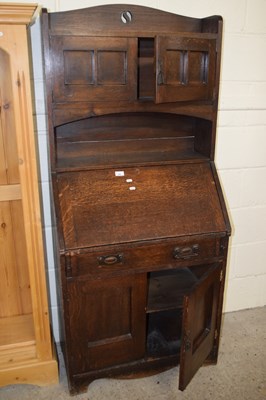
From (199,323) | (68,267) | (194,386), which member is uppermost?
(68,267)

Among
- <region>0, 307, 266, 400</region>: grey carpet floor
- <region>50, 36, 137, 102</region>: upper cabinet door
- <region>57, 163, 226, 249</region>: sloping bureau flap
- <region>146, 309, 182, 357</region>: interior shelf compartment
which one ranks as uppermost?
<region>50, 36, 137, 102</region>: upper cabinet door

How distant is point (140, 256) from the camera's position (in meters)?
1.65

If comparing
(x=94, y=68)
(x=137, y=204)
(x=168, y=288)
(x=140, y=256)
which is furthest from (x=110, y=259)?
(x=94, y=68)

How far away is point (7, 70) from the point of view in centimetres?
158

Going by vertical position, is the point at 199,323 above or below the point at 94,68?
below

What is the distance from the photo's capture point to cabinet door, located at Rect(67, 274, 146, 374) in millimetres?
1649

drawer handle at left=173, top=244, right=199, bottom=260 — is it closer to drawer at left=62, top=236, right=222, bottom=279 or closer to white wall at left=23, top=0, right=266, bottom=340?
drawer at left=62, top=236, right=222, bottom=279

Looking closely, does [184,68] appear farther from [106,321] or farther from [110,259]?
[106,321]

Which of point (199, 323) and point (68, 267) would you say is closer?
point (68, 267)

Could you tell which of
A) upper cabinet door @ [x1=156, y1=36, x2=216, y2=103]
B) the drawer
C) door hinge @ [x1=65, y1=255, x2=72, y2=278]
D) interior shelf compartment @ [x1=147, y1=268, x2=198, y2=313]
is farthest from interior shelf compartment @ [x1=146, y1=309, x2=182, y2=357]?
upper cabinet door @ [x1=156, y1=36, x2=216, y2=103]

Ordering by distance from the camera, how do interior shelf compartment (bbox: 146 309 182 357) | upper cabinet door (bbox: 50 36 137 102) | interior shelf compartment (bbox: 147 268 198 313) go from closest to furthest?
upper cabinet door (bbox: 50 36 137 102) → interior shelf compartment (bbox: 147 268 198 313) → interior shelf compartment (bbox: 146 309 182 357)

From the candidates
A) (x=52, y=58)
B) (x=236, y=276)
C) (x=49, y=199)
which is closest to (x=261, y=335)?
(x=236, y=276)

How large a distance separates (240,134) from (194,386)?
1402 mm

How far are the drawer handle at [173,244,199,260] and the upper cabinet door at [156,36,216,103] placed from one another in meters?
0.66
